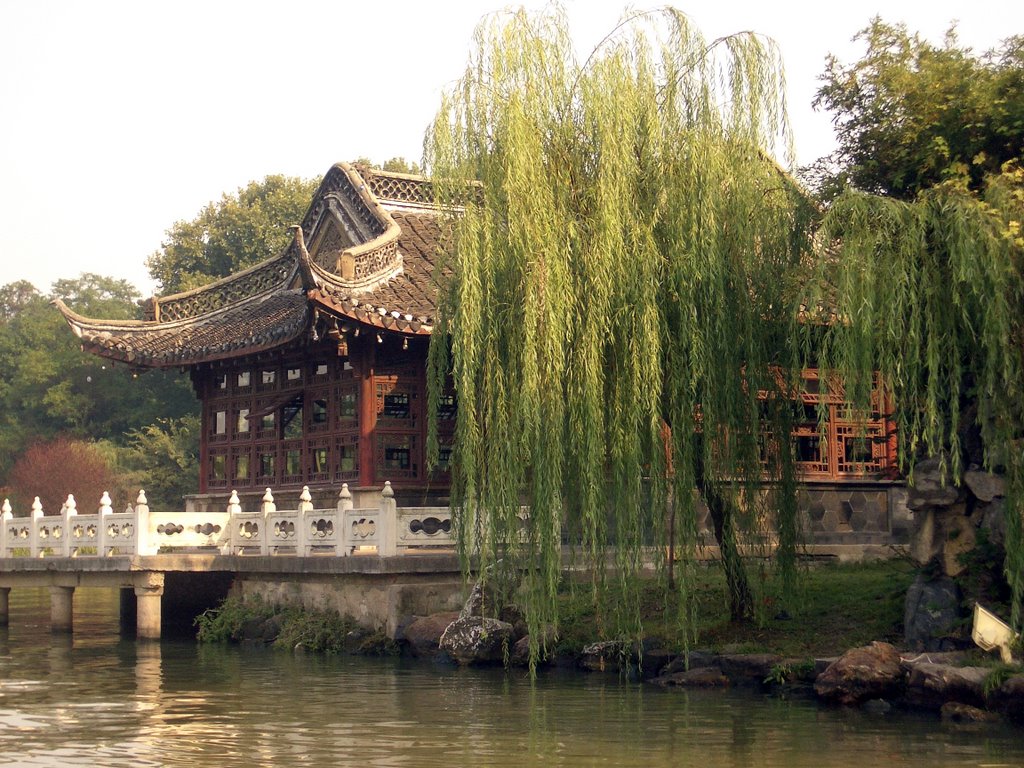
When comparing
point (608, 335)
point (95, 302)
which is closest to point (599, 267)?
point (608, 335)

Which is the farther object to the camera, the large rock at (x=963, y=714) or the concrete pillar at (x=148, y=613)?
the concrete pillar at (x=148, y=613)

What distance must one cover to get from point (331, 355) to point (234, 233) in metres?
26.5

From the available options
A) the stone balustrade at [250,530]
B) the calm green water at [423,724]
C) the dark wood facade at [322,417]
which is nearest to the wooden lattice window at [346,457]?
the dark wood facade at [322,417]

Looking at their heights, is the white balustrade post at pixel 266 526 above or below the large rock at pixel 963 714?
above

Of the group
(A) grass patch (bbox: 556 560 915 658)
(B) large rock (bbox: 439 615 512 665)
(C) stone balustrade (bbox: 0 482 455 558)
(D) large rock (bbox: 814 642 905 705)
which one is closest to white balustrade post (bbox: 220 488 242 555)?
(C) stone balustrade (bbox: 0 482 455 558)

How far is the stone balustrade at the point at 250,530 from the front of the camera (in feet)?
56.5

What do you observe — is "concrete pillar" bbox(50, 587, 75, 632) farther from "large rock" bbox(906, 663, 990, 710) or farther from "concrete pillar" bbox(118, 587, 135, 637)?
"large rock" bbox(906, 663, 990, 710)

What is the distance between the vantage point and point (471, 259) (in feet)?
42.9

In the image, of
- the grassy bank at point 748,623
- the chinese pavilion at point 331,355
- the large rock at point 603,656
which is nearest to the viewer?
the grassy bank at point 748,623

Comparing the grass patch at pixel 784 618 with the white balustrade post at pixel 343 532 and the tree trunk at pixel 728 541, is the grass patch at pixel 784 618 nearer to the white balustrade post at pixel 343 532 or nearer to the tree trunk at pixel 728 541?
the tree trunk at pixel 728 541

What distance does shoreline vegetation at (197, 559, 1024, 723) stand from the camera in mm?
11859

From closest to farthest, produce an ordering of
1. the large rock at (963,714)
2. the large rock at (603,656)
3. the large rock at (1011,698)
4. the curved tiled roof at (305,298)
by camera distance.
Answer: the large rock at (1011,698) → the large rock at (963,714) → the large rock at (603,656) → the curved tiled roof at (305,298)

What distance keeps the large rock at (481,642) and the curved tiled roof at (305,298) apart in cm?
451

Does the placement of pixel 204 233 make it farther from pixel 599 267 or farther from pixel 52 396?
pixel 599 267
